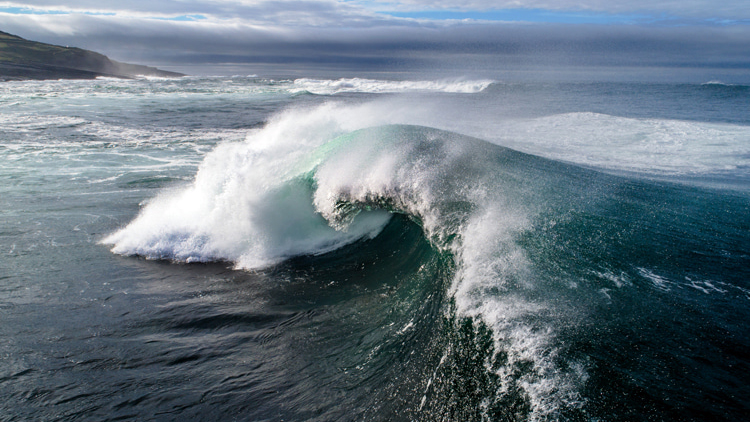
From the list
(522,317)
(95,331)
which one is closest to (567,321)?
(522,317)

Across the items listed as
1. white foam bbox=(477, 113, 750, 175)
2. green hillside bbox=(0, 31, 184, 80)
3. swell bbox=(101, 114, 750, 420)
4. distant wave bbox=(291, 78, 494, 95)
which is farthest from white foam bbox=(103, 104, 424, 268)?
green hillside bbox=(0, 31, 184, 80)

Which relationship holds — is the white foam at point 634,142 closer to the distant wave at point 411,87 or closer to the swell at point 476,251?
the swell at point 476,251

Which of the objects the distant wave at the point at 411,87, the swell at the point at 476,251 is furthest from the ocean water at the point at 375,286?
the distant wave at the point at 411,87

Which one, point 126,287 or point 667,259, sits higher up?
point 667,259

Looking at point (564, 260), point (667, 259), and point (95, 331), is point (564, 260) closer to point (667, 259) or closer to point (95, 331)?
point (667, 259)

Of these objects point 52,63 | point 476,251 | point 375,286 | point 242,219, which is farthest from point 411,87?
point 52,63

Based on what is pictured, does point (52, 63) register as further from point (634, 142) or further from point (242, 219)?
point (634, 142)
